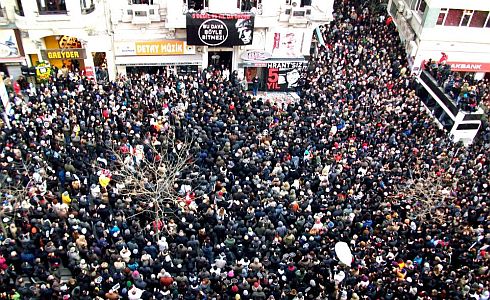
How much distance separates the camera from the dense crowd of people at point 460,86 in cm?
2734

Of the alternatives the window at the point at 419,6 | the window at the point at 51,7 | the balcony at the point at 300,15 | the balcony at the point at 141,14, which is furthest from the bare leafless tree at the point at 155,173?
the window at the point at 419,6

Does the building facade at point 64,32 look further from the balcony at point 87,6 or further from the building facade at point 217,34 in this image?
the building facade at point 217,34

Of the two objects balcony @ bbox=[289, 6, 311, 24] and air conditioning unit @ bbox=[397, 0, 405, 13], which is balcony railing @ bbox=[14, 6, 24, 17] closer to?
balcony @ bbox=[289, 6, 311, 24]

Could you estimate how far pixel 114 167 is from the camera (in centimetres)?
2111

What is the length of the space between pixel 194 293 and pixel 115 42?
17338 millimetres

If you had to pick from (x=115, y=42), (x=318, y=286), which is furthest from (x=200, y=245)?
(x=115, y=42)

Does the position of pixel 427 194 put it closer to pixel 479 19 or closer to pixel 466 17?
pixel 466 17

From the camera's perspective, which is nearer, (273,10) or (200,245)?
(200,245)

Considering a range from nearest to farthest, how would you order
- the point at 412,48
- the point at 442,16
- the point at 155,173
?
the point at 155,173 < the point at 442,16 < the point at 412,48

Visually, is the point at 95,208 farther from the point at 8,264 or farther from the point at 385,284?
the point at 385,284

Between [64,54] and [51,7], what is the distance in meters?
2.98

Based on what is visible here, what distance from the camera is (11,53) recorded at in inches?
1079

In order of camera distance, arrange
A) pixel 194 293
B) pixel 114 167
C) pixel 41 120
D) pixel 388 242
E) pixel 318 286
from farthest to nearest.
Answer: pixel 41 120 → pixel 114 167 → pixel 388 242 → pixel 318 286 → pixel 194 293

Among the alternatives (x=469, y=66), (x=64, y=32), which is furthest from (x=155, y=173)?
(x=469, y=66)
